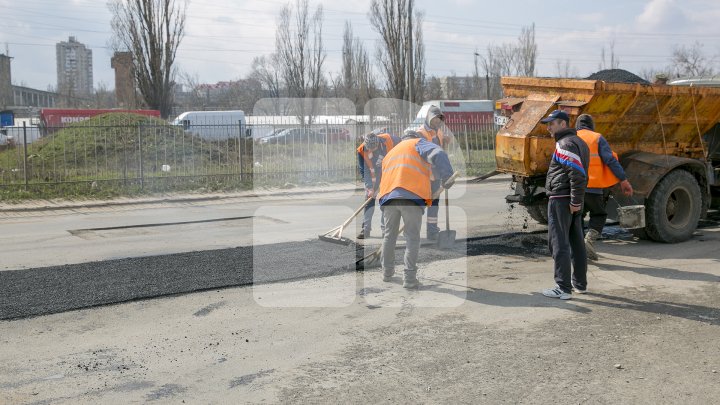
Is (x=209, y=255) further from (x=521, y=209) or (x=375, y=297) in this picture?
(x=521, y=209)

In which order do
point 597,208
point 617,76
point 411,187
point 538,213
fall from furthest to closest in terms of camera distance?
1. point 538,213
2. point 617,76
3. point 597,208
4. point 411,187

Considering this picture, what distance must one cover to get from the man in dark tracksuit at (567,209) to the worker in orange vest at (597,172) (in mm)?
1128

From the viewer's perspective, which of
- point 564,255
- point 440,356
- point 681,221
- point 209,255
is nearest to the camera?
point 440,356

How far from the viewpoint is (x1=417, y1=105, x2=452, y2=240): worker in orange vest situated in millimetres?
8625

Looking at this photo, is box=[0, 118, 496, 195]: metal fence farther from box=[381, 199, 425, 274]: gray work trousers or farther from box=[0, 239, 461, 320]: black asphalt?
box=[381, 199, 425, 274]: gray work trousers

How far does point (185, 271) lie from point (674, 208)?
20.2 feet

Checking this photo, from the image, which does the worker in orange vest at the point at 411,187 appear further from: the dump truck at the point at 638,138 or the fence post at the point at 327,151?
the fence post at the point at 327,151

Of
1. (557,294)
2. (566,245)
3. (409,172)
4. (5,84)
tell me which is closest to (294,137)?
(409,172)

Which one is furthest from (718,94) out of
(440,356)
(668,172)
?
(440,356)

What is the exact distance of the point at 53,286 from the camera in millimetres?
7289

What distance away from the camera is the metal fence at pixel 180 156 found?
17172 millimetres

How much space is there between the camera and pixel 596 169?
26.4 ft

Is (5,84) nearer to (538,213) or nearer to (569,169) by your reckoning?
(538,213)

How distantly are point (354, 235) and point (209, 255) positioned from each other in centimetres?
220
